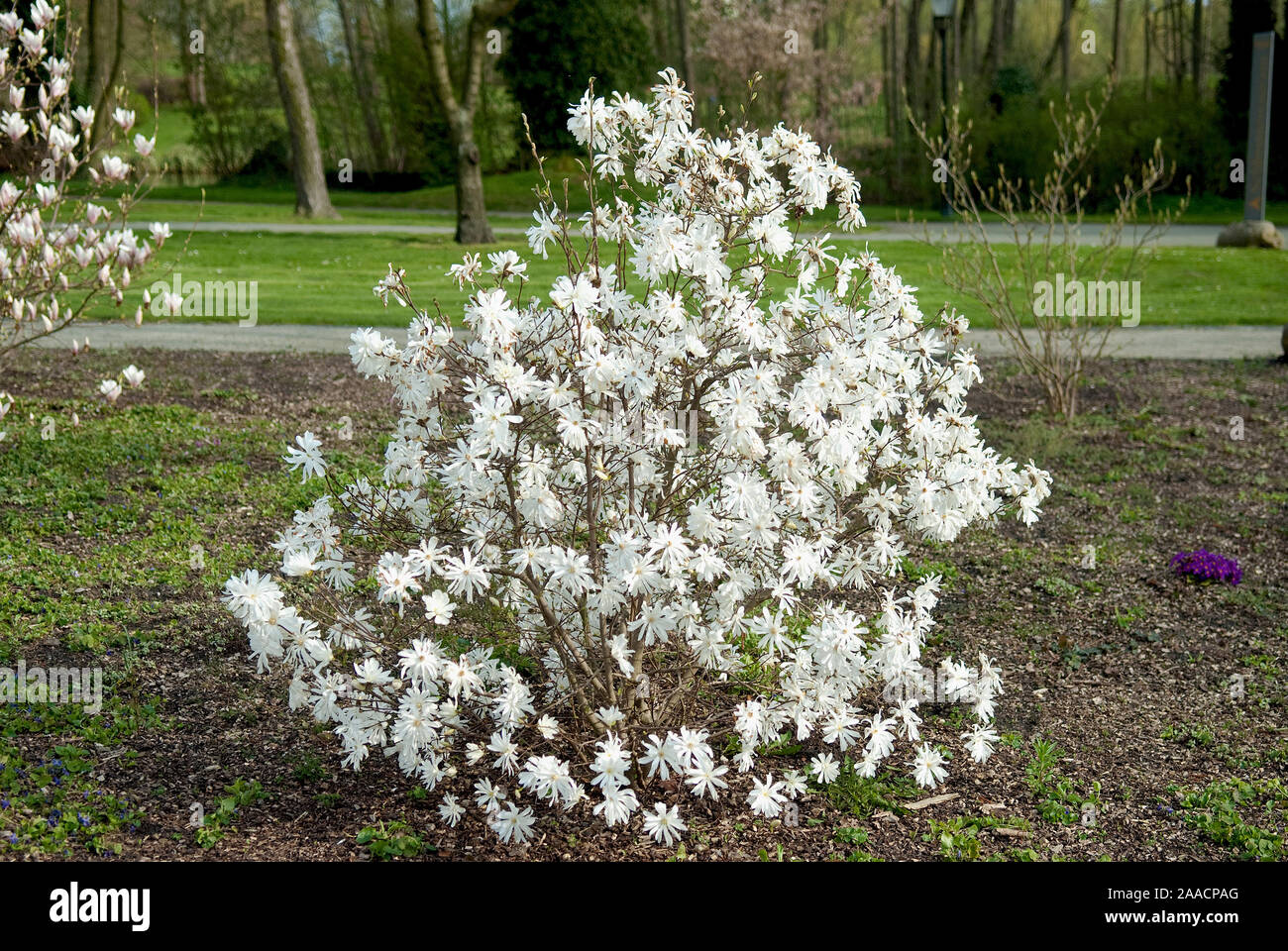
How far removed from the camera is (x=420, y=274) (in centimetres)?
1399

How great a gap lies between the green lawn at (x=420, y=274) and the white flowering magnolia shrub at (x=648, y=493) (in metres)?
7.01

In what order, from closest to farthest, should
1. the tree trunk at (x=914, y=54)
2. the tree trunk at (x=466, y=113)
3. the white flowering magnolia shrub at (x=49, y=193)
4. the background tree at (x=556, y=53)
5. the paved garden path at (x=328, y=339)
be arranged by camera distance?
the white flowering magnolia shrub at (x=49, y=193), the paved garden path at (x=328, y=339), the tree trunk at (x=466, y=113), the tree trunk at (x=914, y=54), the background tree at (x=556, y=53)

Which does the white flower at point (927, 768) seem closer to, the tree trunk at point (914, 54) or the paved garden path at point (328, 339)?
the paved garden path at point (328, 339)

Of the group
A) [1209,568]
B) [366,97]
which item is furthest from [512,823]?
[366,97]

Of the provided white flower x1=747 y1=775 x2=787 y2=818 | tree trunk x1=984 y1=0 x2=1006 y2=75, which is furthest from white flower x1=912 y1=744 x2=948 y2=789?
tree trunk x1=984 y1=0 x2=1006 y2=75

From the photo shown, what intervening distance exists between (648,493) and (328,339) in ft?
24.6

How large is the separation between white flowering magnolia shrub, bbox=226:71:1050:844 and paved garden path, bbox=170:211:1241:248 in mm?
13825

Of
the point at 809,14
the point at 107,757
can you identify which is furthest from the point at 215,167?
the point at 107,757

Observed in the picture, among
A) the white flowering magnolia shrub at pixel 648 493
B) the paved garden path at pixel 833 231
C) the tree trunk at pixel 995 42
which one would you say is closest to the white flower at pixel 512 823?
the white flowering magnolia shrub at pixel 648 493

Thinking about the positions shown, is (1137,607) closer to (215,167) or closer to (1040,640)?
(1040,640)

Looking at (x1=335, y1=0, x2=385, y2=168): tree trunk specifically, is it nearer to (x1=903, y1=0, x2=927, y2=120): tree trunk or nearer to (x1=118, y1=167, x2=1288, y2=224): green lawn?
(x1=118, y1=167, x2=1288, y2=224): green lawn

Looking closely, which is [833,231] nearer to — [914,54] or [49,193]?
[914,54]

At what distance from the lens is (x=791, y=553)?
10.8 ft

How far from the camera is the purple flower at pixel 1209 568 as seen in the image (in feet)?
18.4
